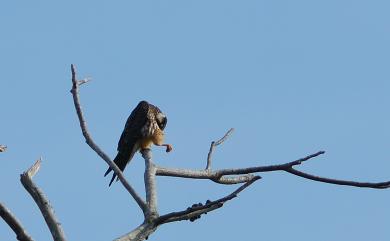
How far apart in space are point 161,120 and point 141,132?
0.62 metres

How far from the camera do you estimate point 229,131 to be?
6.61m

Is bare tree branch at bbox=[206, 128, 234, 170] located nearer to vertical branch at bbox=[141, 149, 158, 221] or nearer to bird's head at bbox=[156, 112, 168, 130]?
vertical branch at bbox=[141, 149, 158, 221]

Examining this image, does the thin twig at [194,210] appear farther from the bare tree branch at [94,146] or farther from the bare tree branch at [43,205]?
the bare tree branch at [43,205]

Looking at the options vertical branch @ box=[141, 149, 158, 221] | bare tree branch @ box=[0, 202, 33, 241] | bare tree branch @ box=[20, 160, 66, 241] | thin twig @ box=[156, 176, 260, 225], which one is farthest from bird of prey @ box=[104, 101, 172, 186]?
bare tree branch @ box=[0, 202, 33, 241]

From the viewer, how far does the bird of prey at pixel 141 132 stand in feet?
34.7

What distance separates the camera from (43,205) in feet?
13.8

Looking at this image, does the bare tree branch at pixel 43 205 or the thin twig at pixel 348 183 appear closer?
the bare tree branch at pixel 43 205

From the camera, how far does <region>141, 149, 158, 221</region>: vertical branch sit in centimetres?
476

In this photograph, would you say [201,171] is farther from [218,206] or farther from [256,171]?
[218,206]

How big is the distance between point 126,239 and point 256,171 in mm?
1002

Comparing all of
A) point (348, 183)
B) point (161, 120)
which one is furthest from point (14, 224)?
point (161, 120)

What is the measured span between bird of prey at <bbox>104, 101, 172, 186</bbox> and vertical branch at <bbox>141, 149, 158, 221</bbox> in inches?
180

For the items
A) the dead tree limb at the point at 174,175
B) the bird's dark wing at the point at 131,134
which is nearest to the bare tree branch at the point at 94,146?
the dead tree limb at the point at 174,175

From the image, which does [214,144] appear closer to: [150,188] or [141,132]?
[150,188]
